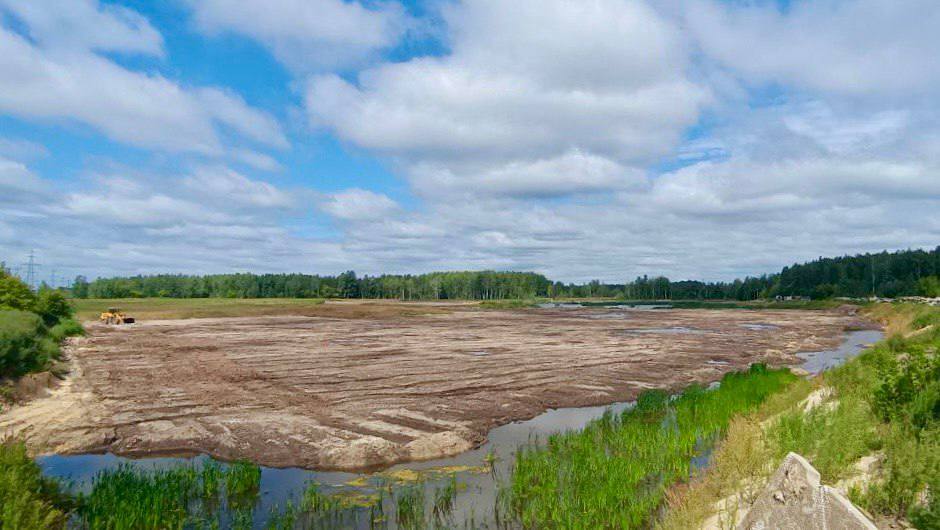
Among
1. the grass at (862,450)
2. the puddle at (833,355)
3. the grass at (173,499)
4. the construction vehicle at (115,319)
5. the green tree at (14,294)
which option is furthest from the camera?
the construction vehicle at (115,319)

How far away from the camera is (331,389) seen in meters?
22.3

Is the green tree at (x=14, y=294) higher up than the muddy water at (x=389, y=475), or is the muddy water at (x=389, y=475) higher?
the green tree at (x=14, y=294)

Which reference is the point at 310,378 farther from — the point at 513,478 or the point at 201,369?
the point at 513,478

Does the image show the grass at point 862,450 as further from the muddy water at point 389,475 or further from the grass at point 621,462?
the muddy water at point 389,475

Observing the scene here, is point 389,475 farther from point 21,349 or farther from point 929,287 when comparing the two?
Answer: point 929,287

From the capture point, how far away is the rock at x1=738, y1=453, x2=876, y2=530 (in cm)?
603

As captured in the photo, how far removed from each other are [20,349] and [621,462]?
24.5 metres

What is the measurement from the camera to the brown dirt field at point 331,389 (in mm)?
14758

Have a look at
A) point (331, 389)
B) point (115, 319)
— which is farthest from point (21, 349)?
point (115, 319)

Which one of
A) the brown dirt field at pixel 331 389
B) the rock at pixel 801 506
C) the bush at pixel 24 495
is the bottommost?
the brown dirt field at pixel 331 389

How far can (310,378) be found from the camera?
82.0 ft

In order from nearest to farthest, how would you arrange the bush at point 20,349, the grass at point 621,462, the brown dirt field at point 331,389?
the grass at point 621,462
the brown dirt field at point 331,389
the bush at point 20,349

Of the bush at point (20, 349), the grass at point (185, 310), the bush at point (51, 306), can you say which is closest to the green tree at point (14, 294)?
the bush at point (51, 306)

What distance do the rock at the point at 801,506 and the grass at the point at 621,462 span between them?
2860 mm
